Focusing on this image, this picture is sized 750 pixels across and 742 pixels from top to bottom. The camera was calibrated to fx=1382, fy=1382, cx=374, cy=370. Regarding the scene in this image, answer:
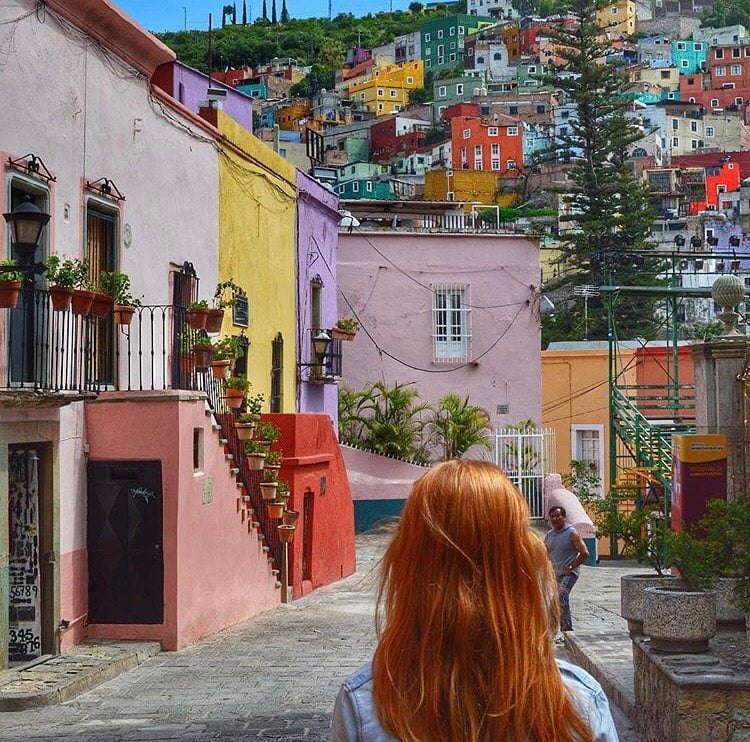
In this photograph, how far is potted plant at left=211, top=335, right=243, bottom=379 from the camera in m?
17.8

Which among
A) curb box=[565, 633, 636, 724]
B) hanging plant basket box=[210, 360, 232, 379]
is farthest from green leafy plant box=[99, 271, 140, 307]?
curb box=[565, 633, 636, 724]

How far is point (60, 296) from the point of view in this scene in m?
13.0

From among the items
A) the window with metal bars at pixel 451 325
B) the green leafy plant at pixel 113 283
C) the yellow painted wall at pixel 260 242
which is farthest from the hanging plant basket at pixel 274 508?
the window with metal bars at pixel 451 325

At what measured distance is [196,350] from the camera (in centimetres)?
1745

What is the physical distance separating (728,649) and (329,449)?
43.2 feet

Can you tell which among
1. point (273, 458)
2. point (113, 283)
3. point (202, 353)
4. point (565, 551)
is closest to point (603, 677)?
point (565, 551)

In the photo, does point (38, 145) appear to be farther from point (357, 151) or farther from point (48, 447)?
point (357, 151)

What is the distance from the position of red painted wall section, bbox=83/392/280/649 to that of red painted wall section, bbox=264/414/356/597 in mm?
3733

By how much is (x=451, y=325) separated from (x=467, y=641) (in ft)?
95.7

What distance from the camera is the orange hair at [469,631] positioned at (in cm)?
256

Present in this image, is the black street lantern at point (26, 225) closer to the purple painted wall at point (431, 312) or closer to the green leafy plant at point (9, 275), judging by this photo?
the green leafy plant at point (9, 275)

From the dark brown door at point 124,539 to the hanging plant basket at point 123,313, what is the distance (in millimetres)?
1545

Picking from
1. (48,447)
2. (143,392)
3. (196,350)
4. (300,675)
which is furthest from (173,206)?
(300,675)

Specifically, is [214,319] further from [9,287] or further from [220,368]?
[9,287]
